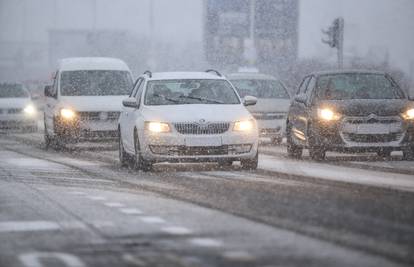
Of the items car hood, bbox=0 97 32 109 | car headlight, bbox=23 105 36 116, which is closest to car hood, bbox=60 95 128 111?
car hood, bbox=0 97 32 109

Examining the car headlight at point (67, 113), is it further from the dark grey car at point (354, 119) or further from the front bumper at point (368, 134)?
the front bumper at point (368, 134)

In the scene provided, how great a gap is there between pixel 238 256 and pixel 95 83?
17642 millimetres

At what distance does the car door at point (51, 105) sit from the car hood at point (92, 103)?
0.33m

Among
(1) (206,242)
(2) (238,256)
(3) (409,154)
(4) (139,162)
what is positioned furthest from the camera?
(3) (409,154)

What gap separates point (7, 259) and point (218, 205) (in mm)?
3911

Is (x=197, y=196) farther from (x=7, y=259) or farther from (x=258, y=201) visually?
(x=7, y=259)

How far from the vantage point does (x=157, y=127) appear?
17.2 metres

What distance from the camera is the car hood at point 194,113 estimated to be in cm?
1719

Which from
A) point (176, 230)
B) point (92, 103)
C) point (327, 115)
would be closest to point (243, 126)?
point (327, 115)

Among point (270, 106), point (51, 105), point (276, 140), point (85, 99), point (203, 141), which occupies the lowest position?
point (276, 140)

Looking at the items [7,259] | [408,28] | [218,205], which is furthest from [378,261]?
[408,28]

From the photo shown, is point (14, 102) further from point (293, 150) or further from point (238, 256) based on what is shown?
point (238, 256)

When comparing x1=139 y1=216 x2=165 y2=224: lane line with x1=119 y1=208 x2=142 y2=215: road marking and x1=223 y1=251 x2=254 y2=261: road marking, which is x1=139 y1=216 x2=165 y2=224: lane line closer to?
x1=119 y1=208 x2=142 y2=215: road marking

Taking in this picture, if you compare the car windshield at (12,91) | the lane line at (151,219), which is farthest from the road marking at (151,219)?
the car windshield at (12,91)
